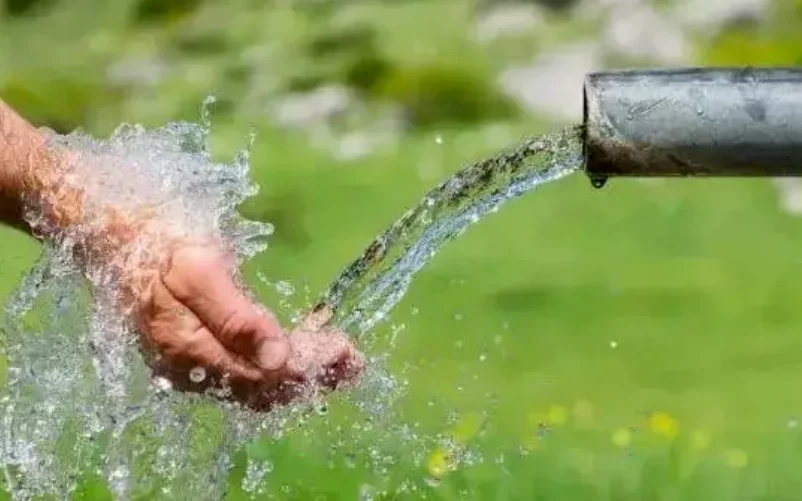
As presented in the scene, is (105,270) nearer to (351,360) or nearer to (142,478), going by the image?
(351,360)

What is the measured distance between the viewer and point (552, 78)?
774cm

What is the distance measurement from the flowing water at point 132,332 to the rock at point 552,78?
5325 millimetres

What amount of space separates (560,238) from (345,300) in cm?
431

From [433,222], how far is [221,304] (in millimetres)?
430

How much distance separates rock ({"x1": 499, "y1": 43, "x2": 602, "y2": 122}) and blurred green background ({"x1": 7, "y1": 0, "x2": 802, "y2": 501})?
1cm

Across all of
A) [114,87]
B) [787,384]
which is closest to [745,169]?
[787,384]

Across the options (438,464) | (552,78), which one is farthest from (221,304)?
(552,78)

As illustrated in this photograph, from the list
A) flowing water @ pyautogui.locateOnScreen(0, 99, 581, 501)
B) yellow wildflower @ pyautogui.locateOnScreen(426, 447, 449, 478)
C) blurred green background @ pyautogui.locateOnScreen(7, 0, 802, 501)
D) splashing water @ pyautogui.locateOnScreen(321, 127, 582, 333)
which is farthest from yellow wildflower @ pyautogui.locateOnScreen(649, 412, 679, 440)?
splashing water @ pyautogui.locateOnScreen(321, 127, 582, 333)

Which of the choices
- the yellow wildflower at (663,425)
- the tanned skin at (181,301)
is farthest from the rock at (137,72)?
the tanned skin at (181,301)

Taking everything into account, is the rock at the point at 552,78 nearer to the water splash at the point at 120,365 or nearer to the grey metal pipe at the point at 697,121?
the water splash at the point at 120,365

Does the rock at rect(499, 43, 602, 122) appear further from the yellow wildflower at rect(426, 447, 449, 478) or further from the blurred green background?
the yellow wildflower at rect(426, 447, 449, 478)

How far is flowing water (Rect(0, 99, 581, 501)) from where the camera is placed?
1.79 metres

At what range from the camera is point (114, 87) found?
8.12 meters

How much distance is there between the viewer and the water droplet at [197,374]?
1.70m
